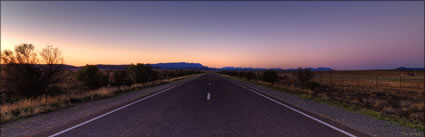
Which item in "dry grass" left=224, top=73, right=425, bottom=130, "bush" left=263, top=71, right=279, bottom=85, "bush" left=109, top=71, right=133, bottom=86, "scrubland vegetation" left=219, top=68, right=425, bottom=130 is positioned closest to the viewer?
"dry grass" left=224, top=73, right=425, bottom=130

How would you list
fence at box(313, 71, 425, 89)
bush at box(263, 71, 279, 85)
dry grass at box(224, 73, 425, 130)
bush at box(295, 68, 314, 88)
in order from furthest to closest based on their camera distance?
bush at box(263, 71, 279, 85) → fence at box(313, 71, 425, 89) → bush at box(295, 68, 314, 88) → dry grass at box(224, 73, 425, 130)

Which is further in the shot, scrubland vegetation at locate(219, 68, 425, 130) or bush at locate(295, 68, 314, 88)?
bush at locate(295, 68, 314, 88)

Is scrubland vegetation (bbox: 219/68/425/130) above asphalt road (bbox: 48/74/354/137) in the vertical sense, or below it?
below

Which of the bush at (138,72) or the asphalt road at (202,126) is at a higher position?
the bush at (138,72)

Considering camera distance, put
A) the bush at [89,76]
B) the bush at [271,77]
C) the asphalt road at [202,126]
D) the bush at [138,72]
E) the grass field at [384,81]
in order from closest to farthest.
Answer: the asphalt road at [202,126]
the bush at [89,76]
the bush at [138,72]
the grass field at [384,81]
the bush at [271,77]

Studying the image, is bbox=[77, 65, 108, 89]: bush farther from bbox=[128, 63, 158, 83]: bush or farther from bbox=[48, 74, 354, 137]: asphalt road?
bbox=[48, 74, 354, 137]: asphalt road

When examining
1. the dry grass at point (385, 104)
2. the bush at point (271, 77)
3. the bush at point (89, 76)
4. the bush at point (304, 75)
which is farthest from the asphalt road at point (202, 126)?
the bush at point (271, 77)

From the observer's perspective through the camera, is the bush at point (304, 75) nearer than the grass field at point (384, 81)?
Yes

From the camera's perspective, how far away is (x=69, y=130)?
4105 millimetres

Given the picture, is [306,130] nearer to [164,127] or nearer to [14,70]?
[164,127]

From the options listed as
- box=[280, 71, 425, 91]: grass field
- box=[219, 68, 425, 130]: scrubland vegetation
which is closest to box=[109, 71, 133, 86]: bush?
box=[219, 68, 425, 130]: scrubland vegetation

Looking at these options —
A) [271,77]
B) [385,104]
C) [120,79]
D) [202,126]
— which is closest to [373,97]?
[385,104]

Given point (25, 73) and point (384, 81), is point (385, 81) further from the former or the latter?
point (25, 73)

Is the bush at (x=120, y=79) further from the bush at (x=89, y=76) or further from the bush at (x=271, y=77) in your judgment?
the bush at (x=271, y=77)
